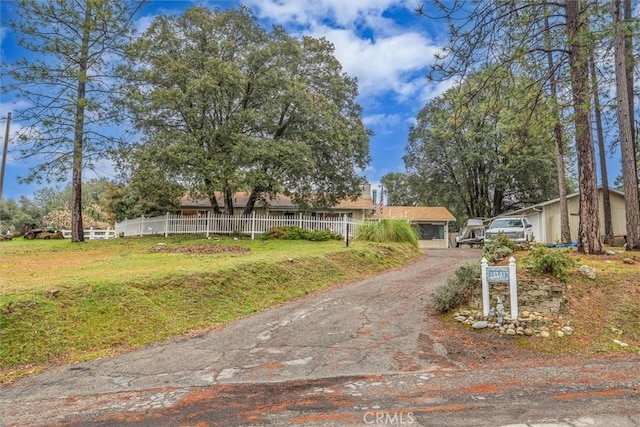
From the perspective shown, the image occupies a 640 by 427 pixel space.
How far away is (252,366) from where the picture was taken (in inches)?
183

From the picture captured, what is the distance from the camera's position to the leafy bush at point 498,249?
26.1 feet

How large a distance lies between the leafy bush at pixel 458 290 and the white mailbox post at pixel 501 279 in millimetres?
573

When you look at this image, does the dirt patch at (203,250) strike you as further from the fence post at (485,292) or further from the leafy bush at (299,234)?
the fence post at (485,292)

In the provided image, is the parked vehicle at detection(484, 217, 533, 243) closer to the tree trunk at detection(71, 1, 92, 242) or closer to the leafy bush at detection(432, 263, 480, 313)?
the leafy bush at detection(432, 263, 480, 313)

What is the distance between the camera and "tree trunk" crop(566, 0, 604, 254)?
310 inches

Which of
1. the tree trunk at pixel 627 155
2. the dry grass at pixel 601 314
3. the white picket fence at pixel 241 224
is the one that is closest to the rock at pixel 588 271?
the dry grass at pixel 601 314

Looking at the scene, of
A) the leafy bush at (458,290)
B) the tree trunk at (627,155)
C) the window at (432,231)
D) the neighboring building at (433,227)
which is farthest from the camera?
the window at (432,231)

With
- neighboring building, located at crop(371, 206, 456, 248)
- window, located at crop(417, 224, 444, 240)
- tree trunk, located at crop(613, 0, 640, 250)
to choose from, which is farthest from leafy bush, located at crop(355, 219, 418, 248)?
window, located at crop(417, 224, 444, 240)

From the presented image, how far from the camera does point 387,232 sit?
1612 centimetres

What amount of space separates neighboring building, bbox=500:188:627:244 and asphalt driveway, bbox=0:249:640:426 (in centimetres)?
1724

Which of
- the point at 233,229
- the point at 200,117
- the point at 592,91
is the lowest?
the point at 233,229

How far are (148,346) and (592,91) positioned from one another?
31.0 feet

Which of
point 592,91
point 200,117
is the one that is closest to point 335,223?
point 200,117

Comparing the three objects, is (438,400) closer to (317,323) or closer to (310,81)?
(317,323)
